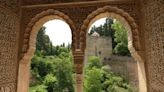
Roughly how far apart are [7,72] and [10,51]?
400mm

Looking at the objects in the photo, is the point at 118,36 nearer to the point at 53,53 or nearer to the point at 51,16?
the point at 53,53

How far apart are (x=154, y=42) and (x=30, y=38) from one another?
2.37 meters

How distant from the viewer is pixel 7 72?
357 centimetres

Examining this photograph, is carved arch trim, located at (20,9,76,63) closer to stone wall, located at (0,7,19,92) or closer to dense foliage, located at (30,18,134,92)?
stone wall, located at (0,7,19,92)

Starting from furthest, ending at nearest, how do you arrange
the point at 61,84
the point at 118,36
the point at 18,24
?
1. the point at 118,36
2. the point at 61,84
3. the point at 18,24

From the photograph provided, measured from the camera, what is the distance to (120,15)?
12.6 ft

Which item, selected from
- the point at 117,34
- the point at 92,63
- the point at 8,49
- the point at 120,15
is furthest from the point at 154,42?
the point at 117,34

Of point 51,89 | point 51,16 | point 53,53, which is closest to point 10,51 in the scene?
point 51,16

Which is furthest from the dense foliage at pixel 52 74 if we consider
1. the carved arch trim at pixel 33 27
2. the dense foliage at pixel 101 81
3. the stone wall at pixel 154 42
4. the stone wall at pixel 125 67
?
the stone wall at pixel 154 42

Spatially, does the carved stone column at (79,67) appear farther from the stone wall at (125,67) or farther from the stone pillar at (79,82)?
the stone wall at (125,67)

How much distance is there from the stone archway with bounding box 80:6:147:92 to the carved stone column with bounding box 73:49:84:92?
0.40 ft

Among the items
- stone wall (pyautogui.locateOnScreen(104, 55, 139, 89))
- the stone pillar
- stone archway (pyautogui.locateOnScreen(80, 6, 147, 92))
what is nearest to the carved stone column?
the stone pillar

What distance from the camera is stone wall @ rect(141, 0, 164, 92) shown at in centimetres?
305

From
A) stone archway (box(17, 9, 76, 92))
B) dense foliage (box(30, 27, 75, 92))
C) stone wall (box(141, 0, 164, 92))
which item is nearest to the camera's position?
stone wall (box(141, 0, 164, 92))
